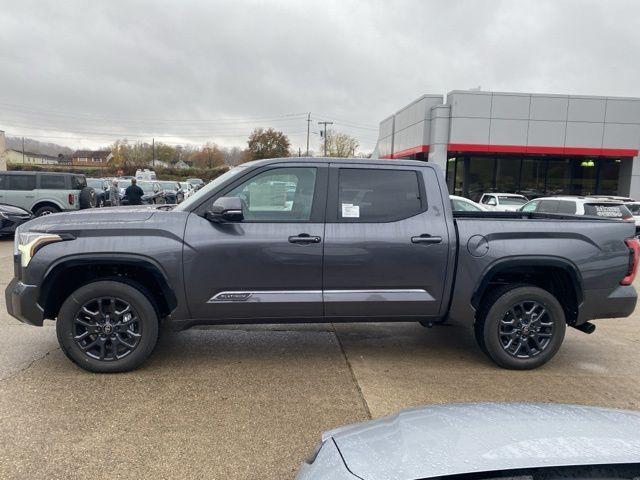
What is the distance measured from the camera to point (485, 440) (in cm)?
187

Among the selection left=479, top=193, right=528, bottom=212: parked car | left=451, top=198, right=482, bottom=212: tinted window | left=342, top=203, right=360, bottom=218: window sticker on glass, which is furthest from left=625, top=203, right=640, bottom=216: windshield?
left=342, top=203, right=360, bottom=218: window sticker on glass

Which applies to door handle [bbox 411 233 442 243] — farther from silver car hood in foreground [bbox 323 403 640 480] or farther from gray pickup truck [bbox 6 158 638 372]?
silver car hood in foreground [bbox 323 403 640 480]

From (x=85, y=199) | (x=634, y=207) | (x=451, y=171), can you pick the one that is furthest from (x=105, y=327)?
(x=451, y=171)

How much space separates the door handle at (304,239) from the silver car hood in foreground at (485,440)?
2.18 meters

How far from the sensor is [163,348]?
200 inches

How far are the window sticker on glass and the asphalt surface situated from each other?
1.42 m

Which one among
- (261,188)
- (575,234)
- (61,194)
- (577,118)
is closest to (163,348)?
(261,188)

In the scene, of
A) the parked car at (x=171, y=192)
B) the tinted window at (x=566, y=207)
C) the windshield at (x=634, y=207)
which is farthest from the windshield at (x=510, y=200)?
the parked car at (x=171, y=192)

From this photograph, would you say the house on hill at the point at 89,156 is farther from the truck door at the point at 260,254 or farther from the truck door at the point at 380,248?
the truck door at the point at 380,248

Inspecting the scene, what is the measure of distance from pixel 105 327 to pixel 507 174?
85.0 feet

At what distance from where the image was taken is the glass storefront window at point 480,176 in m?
26.8

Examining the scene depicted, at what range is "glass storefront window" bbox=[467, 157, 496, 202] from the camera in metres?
26.8

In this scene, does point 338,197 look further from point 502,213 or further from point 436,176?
point 502,213

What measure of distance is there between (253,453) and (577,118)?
26218 millimetres
